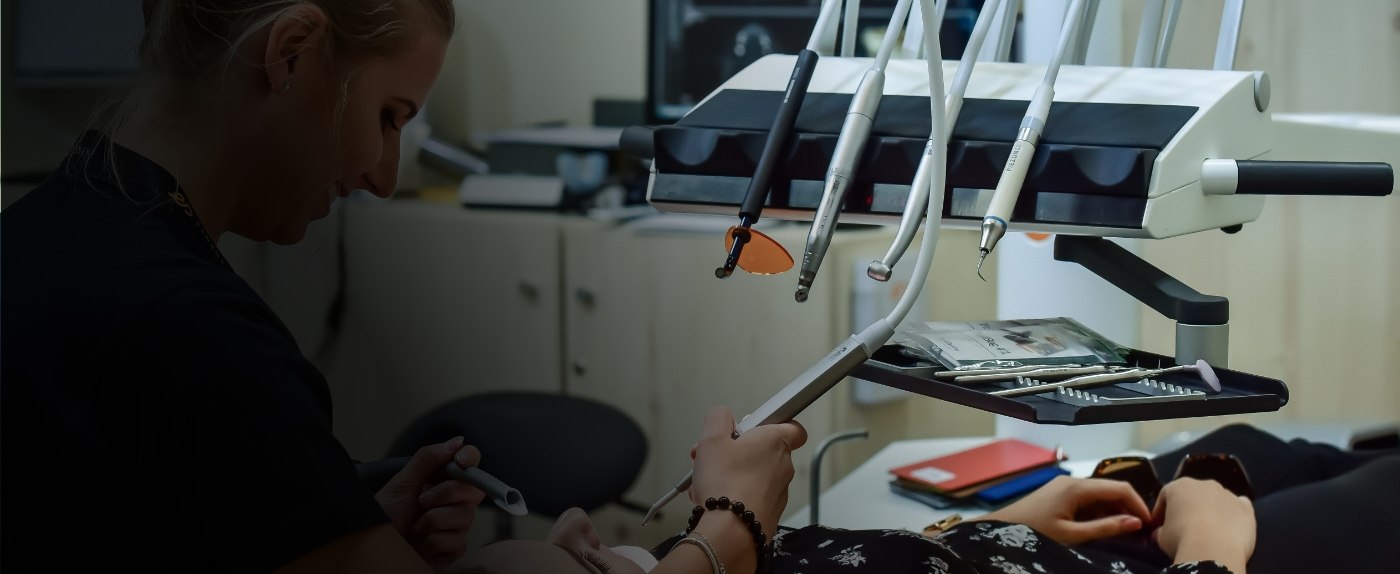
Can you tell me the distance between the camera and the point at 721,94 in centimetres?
91

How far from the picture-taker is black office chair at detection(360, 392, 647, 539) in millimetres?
1564

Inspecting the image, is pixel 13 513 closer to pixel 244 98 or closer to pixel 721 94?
pixel 244 98

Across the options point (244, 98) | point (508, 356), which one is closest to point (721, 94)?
point (244, 98)

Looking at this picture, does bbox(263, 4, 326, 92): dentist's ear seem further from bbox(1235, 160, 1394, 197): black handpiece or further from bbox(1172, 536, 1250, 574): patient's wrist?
bbox(1172, 536, 1250, 574): patient's wrist

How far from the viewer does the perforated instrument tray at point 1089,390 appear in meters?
0.70

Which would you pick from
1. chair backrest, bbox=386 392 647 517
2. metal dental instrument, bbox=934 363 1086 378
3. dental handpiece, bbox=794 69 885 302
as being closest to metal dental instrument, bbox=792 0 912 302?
dental handpiece, bbox=794 69 885 302

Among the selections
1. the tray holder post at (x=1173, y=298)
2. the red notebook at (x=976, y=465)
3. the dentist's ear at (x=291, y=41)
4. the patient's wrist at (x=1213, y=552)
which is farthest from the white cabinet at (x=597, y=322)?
the dentist's ear at (x=291, y=41)

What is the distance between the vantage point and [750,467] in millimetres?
760

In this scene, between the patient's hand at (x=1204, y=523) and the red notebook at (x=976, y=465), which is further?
the red notebook at (x=976, y=465)

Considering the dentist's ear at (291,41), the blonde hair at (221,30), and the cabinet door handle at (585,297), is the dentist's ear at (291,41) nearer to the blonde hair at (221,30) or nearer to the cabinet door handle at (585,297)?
the blonde hair at (221,30)

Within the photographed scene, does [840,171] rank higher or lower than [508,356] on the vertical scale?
higher

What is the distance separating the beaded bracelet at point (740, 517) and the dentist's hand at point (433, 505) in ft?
0.54

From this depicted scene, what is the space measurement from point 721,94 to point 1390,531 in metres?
0.66

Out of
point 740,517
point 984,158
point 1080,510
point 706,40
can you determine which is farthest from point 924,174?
point 706,40
